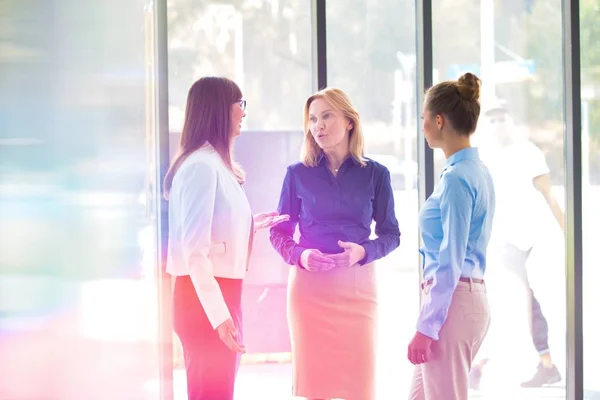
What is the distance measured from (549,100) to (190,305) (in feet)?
7.74

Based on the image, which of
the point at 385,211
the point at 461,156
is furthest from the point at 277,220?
the point at 461,156

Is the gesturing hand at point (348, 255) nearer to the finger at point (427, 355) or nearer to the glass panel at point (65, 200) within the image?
the finger at point (427, 355)

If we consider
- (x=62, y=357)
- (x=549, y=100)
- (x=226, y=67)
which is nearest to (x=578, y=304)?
(x=549, y=100)

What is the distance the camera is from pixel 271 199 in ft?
10.8

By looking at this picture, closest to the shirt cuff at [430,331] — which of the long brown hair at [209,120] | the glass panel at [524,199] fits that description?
the long brown hair at [209,120]

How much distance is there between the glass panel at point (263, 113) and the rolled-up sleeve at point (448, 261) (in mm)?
1277

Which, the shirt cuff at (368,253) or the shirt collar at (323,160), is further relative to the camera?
the shirt collar at (323,160)

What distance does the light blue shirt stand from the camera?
208cm

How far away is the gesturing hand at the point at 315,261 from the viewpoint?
99.8 inches

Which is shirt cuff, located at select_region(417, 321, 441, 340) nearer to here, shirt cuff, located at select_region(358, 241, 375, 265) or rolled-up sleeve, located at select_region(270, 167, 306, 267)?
shirt cuff, located at select_region(358, 241, 375, 265)

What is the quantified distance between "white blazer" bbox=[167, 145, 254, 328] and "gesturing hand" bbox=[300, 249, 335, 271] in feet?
0.80

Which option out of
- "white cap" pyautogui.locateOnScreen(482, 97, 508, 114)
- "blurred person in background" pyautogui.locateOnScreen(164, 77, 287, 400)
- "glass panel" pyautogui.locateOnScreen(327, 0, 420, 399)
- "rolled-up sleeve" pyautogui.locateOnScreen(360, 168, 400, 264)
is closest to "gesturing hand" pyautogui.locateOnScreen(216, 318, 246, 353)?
"blurred person in background" pyautogui.locateOnScreen(164, 77, 287, 400)

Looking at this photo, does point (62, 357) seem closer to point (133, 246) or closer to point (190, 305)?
point (190, 305)

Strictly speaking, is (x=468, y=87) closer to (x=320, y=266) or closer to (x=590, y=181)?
(x=320, y=266)
